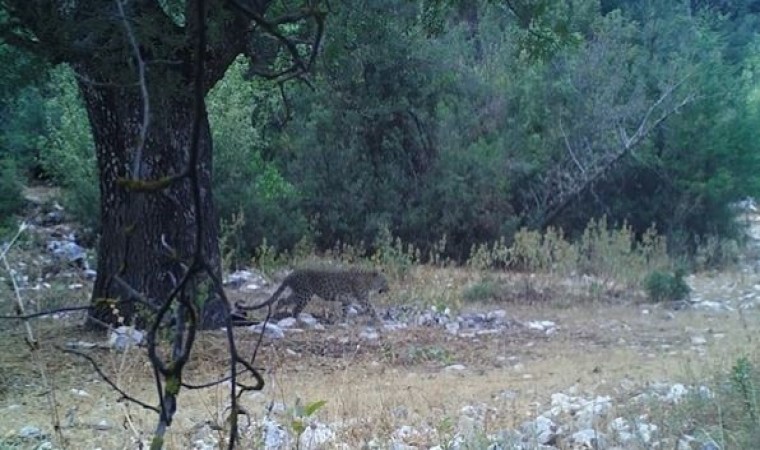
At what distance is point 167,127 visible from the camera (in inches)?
375

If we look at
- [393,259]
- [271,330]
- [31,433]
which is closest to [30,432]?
[31,433]

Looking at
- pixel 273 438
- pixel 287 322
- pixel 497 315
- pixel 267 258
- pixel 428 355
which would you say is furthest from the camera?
pixel 267 258

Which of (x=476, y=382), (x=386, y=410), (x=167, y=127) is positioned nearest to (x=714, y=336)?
(x=476, y=382)

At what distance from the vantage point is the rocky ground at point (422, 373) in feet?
16.4

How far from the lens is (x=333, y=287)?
1128cm

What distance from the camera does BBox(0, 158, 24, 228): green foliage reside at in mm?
15918

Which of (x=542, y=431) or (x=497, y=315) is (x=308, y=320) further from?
(x=542, y=431)

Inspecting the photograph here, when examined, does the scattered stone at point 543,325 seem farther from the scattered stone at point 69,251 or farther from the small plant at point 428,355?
the scattered stone at point 69,251

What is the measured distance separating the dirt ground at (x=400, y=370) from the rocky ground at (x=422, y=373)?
2cm

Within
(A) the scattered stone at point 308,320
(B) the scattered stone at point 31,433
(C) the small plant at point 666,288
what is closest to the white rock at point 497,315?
(A) the scattered stone at point 308,320

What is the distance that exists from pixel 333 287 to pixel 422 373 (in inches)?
111

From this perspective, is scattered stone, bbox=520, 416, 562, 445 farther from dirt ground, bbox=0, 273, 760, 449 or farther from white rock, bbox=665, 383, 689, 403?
white rock, bbox=665, 383, 689, 403

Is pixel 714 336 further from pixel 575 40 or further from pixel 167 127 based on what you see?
pixel 167 127

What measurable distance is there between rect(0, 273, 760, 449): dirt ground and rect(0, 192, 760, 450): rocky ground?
22mm
